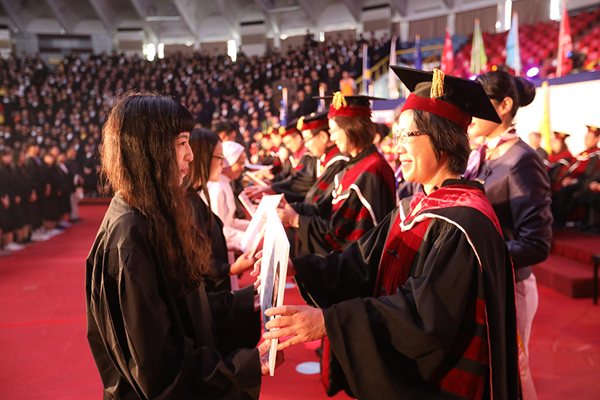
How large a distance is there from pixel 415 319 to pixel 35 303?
5.08 metres

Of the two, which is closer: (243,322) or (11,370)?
(243,322)

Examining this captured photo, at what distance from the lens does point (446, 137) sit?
1.57 metres

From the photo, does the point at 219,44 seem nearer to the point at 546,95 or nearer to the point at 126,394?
the point at 546,95

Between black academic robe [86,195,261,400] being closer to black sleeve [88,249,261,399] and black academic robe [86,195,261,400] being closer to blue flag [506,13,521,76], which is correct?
black sleeve [88,249,261,399]

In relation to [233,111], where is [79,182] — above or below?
below

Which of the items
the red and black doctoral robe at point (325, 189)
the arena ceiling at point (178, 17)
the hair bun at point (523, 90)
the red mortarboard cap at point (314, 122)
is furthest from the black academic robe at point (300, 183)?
the arena ceiling at point (178, 17)

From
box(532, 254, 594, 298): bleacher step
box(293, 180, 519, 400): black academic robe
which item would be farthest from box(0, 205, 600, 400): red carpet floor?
box(293, 180, 519, 400): black academic robe

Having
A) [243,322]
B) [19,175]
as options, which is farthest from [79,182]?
[243,322]

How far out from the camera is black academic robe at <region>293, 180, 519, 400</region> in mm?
1367

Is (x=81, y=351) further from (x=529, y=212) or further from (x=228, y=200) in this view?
(x=529, y=212)

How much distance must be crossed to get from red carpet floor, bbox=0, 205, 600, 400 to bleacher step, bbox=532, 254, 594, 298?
0.11 metres

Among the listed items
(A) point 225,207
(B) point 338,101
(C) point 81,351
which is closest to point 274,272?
(B) point 338,101

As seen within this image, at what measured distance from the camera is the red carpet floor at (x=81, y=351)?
120 inches

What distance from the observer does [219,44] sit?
2727 cm
